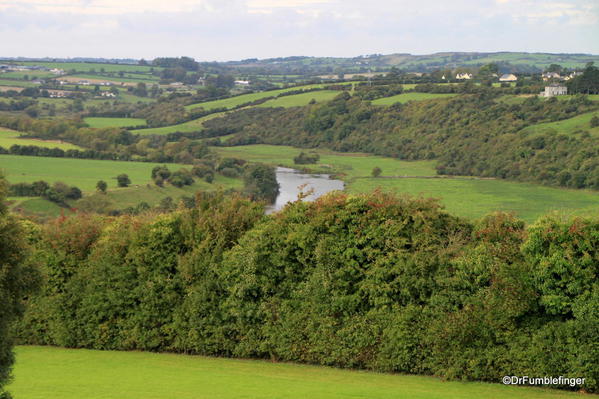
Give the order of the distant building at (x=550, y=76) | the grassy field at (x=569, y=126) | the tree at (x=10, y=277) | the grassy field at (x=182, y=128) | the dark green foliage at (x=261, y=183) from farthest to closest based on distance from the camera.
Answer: the grassy field at (x=182, y=128), the distant building at (x=550, y=76), the grassy field at (x=569, y=126), the dark green foliage at (x=261, y=183), the tree at (x=10, y=277)

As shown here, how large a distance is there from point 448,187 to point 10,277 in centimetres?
5653

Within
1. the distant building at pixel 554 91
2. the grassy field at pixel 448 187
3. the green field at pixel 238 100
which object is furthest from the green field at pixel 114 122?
the distant building at pixel 554 91

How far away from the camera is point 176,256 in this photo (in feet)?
72.1

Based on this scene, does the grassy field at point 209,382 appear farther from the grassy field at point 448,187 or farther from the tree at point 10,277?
the grassy field at point 448,187

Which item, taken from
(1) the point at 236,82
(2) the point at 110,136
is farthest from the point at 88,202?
(1) the point at 236,82

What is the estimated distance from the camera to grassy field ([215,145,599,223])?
51812 mm

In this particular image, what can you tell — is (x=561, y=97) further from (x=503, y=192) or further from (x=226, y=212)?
(x=226, y=212)

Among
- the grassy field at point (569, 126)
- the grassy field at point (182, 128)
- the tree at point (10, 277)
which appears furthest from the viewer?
the grassy field at point (182, 128)

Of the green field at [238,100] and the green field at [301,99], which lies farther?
the green field at [238,100]

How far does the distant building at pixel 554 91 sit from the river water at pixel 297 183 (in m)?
34.2

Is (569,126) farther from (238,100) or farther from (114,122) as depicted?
(114,122)

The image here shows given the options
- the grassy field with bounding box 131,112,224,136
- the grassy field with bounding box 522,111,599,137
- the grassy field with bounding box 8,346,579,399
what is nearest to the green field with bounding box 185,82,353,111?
the grassy field with bounding box 131,112,224,136

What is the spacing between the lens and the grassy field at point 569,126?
2876 inches

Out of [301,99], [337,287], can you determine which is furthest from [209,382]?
[301,99]
